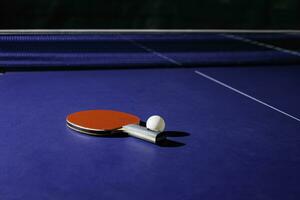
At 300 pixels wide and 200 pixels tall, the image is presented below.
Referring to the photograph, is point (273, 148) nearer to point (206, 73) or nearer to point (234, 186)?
point (234, 186)

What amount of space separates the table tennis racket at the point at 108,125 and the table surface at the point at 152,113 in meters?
0.07

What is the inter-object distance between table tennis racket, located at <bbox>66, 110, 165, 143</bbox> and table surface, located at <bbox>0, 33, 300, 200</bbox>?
7 centimetres

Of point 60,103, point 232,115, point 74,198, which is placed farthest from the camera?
point 60,103

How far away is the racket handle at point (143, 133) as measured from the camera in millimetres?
3867

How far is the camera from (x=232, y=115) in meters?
4.93

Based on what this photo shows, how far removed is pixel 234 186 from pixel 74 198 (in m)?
0.89

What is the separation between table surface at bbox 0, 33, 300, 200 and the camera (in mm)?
3154
